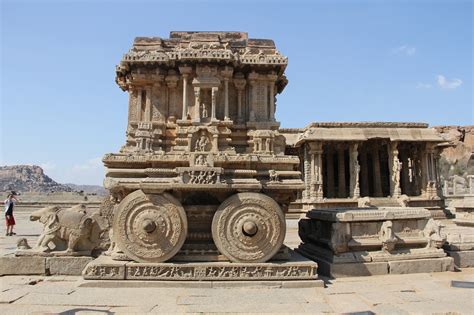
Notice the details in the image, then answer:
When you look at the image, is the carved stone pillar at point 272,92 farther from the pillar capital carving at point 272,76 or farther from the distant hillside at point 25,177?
the distant hillside at point 25,177

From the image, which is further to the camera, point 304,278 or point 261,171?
point 261,171

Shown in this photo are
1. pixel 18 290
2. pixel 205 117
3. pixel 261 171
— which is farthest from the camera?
pixel 205 117

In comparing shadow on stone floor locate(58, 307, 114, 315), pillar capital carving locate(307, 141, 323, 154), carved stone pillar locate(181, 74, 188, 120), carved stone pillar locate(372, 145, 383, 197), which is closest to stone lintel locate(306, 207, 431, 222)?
shadow on stone floor locate(58, 307, 114, 315)

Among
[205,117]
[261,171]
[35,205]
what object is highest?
[205,117]

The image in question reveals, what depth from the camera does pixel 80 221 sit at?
23.3 ft

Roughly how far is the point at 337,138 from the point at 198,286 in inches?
794

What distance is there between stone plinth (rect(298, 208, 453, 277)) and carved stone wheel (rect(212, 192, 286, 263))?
1271 millimetres

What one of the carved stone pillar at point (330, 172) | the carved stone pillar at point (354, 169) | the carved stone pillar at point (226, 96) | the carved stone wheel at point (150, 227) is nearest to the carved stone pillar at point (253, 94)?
the carved stone pillar at point (226, 96)

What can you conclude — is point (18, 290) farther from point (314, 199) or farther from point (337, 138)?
point (337, 138)

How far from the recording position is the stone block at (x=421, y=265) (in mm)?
6828

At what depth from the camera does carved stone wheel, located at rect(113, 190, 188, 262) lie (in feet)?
20.0

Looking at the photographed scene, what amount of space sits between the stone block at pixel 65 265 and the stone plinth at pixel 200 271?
41.4 inches

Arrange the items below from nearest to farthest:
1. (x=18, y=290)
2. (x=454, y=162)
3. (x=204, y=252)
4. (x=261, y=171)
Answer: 1. (x=18, y=290)
2. (x=204, y=252)
3. (x=261, y=171)
4. (x=454, y=162)

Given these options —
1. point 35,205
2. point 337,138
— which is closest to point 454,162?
point 337,138
